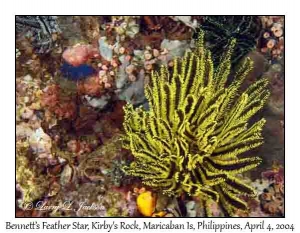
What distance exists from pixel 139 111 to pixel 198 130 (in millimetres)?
411

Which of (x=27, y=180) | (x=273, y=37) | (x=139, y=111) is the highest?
(x=273, y=37)

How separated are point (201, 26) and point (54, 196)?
1.40 meters

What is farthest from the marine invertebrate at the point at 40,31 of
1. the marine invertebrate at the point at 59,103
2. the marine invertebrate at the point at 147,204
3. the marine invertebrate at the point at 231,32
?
the marine invertebrate at the point at 147,204

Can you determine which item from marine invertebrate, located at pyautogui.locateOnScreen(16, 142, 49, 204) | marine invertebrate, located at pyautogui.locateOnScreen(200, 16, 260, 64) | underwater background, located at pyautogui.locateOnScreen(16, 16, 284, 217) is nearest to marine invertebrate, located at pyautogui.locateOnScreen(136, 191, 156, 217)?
underwater background, located at pyautogui.locateOnScreen(16, 16, 284, 217)

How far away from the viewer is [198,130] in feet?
9.46

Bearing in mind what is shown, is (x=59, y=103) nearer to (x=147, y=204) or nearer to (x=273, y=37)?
(x=147, y=204)

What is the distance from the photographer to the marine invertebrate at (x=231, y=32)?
306 cm

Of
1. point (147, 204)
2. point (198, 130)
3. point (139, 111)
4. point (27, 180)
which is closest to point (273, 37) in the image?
point (198, 130)

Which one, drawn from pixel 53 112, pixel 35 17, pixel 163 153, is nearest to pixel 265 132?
pixel 163 153

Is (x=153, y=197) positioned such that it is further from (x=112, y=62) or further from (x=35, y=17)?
(x=35, y=17)

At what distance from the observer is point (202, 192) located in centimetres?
298

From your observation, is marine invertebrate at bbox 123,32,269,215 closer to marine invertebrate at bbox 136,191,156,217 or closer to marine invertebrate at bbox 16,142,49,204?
marine invertebrate at bbox 136,191,156,217

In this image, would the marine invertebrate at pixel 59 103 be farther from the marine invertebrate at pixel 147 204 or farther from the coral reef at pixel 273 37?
the coral reef at pixel 273 37

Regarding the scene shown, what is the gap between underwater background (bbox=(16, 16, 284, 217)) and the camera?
2996mm
